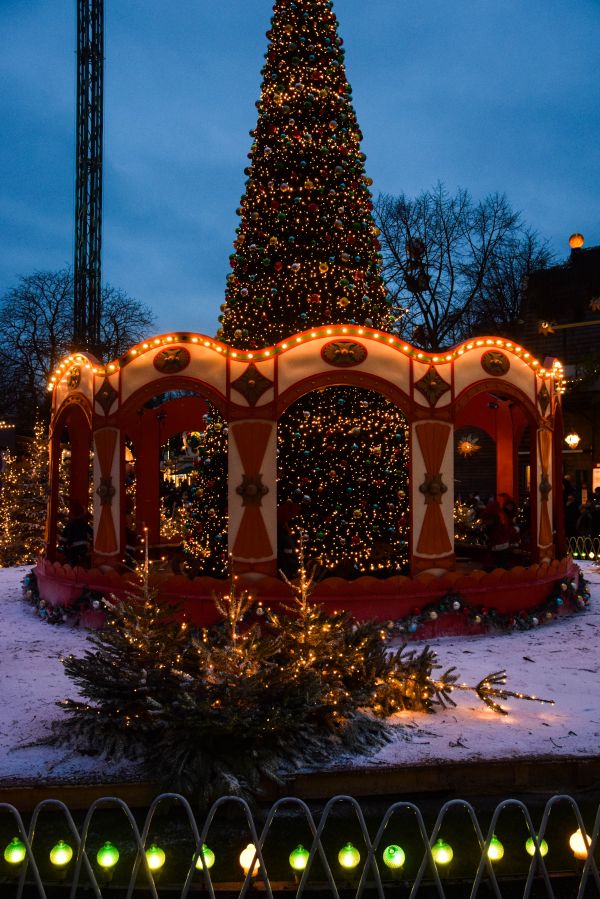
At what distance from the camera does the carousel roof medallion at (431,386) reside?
1020 centimetres

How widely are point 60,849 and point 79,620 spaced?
259 inches

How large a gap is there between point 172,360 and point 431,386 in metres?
3.55

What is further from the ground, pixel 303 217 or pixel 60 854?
pixel 303 217

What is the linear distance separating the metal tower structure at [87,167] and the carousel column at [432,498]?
22.3 m

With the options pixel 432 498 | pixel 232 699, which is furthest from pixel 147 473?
pixel 232 699

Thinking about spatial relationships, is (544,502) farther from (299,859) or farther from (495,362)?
(299,859)

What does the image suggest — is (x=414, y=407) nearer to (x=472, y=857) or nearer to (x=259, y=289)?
(x=259, y=289)

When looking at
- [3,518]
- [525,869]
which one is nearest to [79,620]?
[525,869]

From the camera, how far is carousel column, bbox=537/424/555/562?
443 inches

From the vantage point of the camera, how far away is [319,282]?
37.6 feet

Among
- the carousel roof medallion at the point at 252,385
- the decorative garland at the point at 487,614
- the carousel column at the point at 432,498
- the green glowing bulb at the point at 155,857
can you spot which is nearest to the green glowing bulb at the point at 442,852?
the green glowing bulb at the point at 155,857

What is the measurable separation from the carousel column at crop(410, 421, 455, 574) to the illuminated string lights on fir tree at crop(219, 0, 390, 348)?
7.69 ft

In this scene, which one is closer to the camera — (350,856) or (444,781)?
(350,856)

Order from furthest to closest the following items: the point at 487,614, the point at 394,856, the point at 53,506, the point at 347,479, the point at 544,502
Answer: the point at 53,506 < the point at 544,502 < the point at 347,479 < the point at 487,614 < the point at 394,856
